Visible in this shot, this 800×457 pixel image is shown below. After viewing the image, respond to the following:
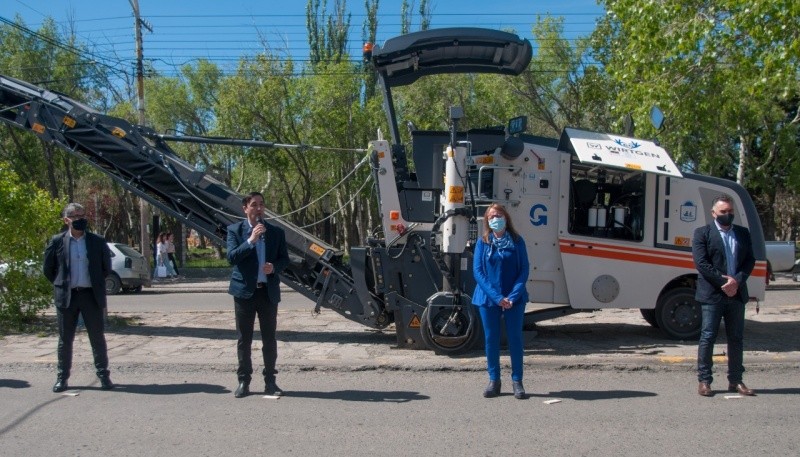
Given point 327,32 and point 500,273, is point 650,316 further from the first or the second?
point 327,32

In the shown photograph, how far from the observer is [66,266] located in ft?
22.5

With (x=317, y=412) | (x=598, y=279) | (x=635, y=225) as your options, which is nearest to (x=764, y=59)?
(x=635, y=225)

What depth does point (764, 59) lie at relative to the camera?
36.7 feet

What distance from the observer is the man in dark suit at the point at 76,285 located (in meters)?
6.85

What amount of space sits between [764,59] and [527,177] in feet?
17.0

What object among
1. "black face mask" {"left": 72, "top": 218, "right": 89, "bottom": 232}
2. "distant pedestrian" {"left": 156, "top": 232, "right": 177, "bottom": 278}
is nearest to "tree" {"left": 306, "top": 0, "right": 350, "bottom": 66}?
"distant pedestrian" {"left": 156, "top": 232, "right": 177, "bottom": 278}

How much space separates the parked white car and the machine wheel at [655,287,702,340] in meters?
14.4

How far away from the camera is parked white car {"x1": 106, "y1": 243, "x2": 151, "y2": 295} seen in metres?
19.0

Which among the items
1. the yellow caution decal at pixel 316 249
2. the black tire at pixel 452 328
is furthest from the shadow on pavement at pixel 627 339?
the yellow caution decal at pixel 316 249

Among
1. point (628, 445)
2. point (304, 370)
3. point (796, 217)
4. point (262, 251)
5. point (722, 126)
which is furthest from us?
point (796, 217)

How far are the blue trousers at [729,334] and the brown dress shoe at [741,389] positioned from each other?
0.12 feet

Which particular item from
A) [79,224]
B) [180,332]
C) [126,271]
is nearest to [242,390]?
[79,224]

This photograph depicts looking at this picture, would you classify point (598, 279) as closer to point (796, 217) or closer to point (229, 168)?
point (229, 168)

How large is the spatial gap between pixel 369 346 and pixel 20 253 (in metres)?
5.35
